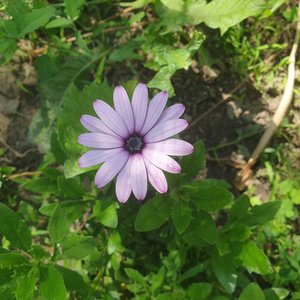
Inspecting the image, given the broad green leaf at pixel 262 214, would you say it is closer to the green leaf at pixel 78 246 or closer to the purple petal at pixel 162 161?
the purple petal at pixel 162 161

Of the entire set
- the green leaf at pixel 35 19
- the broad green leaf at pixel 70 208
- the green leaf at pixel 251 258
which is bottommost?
the green leaf at pixel 251 258

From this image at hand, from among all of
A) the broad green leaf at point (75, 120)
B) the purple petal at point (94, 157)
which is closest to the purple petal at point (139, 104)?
the purple petal at point (94, 157)

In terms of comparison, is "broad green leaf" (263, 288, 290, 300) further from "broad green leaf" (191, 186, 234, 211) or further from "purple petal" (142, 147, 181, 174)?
"purple petal" (142, 147, 181, 174)

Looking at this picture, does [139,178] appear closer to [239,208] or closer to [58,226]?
[58,226]

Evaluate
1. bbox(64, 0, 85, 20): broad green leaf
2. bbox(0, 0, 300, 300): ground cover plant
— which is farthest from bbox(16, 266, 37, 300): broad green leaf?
bbox(64, 0, 85, 20): broad green leaf

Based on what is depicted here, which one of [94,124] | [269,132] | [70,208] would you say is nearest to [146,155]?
[94,124]
